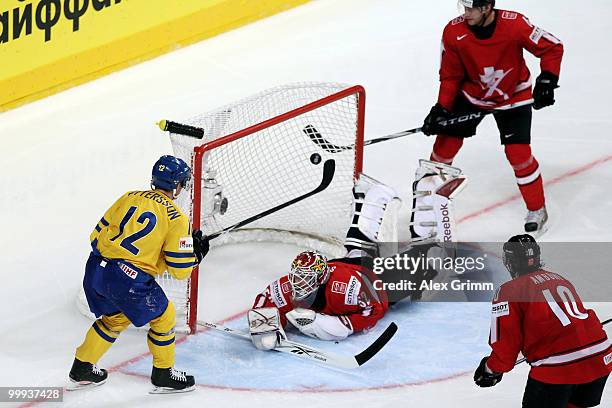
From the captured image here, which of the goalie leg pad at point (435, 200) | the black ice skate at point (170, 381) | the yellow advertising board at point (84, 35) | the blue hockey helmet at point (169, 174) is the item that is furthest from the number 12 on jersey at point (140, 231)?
the yellow advertising board at point (84, 35)

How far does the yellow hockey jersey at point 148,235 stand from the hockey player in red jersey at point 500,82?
5.71 ft

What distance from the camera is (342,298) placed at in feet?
18.5

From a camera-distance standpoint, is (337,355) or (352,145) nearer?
(337,355)

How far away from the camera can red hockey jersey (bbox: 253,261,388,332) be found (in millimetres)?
5652

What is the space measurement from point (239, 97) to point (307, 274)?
2686 millimetres

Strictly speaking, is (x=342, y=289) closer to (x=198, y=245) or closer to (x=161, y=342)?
(x=198, y=245)

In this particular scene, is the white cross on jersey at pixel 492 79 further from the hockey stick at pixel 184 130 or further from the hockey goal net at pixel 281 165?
the hockey stick at pixel 184 130

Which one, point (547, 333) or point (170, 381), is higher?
point (547, 333)

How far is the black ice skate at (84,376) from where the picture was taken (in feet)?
17.6

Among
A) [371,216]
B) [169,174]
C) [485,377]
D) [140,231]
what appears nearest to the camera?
[485,377]

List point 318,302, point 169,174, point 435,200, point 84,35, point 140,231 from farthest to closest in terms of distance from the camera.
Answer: point 84,35 < point 435,200 < point 318,302 < point 169,174 < point 140,231

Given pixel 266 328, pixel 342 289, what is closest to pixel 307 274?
pixel 342 289

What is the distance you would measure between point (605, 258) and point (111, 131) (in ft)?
9.21

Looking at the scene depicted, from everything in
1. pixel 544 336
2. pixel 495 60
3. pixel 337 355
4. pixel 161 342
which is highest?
pixel 495 60
